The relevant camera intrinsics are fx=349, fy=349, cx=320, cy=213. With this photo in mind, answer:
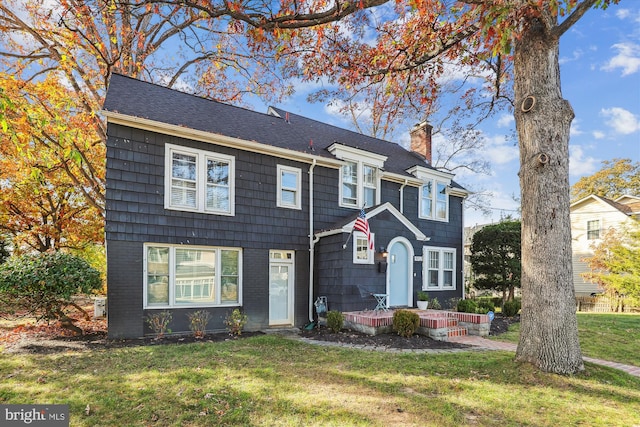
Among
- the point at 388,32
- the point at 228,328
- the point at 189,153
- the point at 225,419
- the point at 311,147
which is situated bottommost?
the point at 228,328

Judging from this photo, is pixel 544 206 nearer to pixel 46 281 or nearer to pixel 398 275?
pixel 398 275

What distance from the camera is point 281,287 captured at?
10.9 m

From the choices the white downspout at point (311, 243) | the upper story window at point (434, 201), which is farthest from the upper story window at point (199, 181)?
the upper story window at point (434, 201)

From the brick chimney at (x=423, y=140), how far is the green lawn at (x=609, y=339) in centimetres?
893

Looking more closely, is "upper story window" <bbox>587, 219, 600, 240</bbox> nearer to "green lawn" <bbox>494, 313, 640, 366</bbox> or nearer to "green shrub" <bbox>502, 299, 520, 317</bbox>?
Result: "green lawn" <bbox>494, 313, 640, 366</bbox>

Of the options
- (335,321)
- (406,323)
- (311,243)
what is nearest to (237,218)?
(311,243)

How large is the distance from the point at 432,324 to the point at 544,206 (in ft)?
15.1

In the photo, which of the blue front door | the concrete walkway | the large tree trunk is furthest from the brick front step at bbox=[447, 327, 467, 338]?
the large tree trunk

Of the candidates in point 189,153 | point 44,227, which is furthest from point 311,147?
point 44,227

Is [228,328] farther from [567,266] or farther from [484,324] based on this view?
[567,266]

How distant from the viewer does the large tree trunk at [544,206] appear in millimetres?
5316

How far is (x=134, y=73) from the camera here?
15.4m

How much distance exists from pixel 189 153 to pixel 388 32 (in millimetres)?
5846

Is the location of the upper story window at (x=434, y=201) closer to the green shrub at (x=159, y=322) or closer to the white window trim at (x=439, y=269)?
the white window trim at (x=439, y=269)
